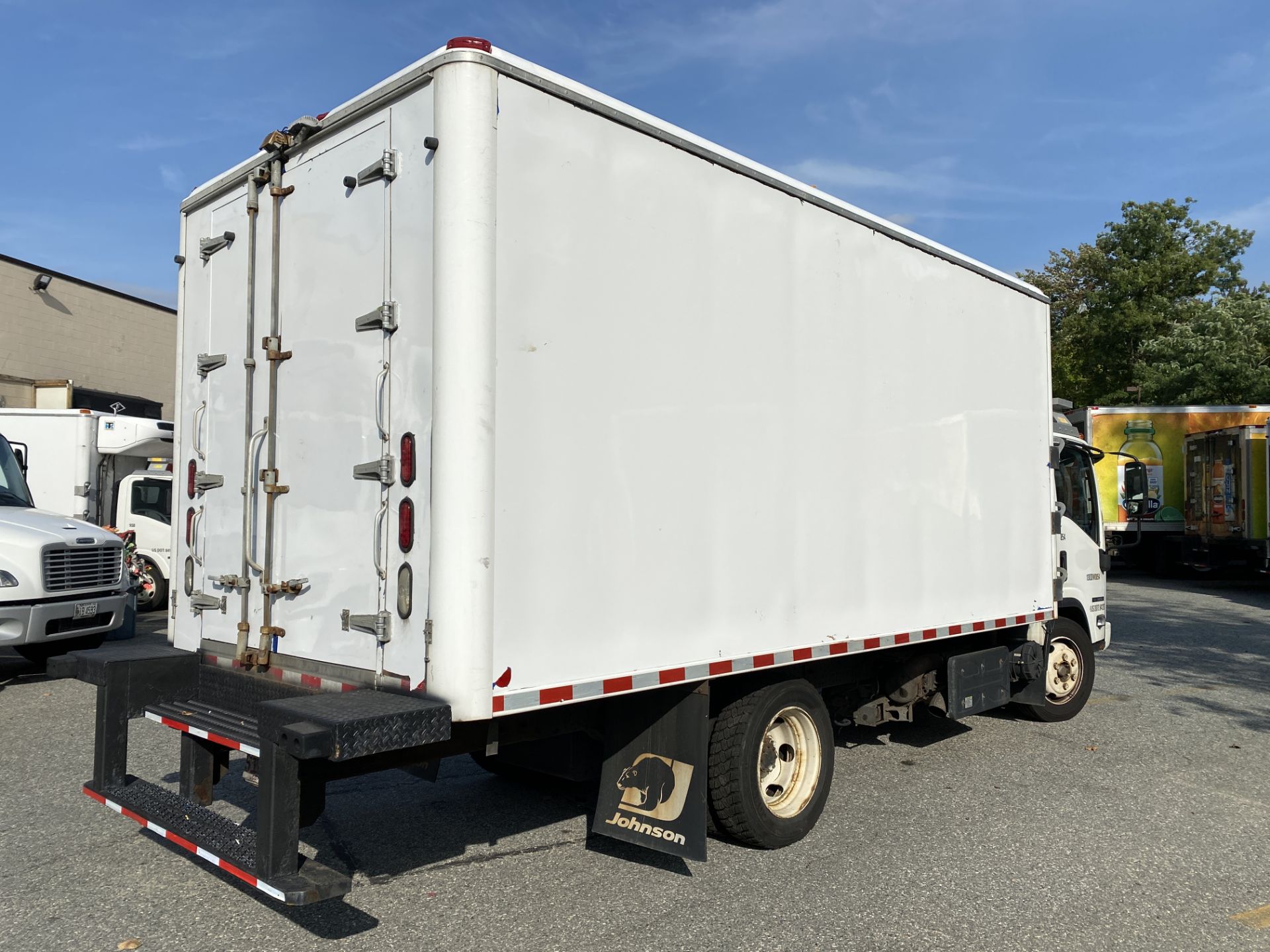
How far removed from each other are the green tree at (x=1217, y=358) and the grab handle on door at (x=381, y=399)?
→ 3175cm

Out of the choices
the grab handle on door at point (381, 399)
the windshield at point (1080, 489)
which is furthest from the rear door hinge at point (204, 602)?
the windshield at point (1080, 489)

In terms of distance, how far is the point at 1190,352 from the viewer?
3052 centimetres

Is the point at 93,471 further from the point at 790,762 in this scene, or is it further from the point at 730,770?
the point at 730,770

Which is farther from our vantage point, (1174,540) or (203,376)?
(1174,540)

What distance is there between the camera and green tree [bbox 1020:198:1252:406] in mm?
34500

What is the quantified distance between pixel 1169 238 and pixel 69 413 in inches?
1359

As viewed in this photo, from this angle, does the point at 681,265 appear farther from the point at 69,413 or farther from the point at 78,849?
the point at 69,413

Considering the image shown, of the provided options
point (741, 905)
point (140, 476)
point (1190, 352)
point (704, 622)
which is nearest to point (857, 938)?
point (741, 905)

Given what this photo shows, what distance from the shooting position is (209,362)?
5.24 metres

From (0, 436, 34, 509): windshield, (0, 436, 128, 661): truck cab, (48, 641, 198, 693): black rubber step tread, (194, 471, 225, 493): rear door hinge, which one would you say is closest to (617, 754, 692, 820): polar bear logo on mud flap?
(48, 641, 198, 693): black rubber step tread

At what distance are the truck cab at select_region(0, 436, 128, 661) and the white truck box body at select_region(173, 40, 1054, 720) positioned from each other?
15.5ft

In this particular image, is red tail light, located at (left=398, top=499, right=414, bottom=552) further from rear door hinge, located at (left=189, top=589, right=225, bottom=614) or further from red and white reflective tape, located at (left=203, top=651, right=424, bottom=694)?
rear door hinge, located at (left=189, top=589, right=225, bottom=614)

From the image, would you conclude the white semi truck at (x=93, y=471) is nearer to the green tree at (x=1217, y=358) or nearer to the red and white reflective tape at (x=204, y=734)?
the red and white reflective tape at (x=204, y=734)

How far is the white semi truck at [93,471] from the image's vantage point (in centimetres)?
1467
